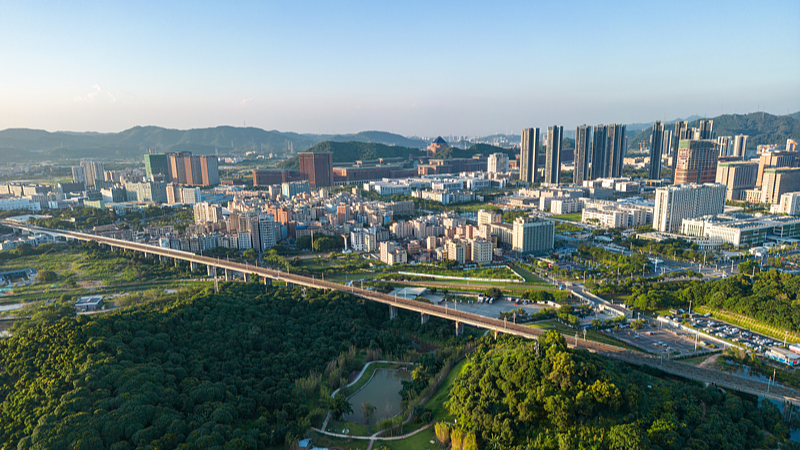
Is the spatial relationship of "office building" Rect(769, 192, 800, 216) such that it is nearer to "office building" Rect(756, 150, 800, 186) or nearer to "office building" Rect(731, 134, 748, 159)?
"office building" Rect(756, 150, 800, 186)

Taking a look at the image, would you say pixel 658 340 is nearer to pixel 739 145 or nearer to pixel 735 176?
pixel 735 176

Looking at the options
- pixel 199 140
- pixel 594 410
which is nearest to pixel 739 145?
pixel 594 410


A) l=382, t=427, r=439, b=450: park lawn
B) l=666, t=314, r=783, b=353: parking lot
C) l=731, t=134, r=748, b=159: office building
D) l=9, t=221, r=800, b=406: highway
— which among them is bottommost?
l=382, t=427, r=439, b=450: park lawn

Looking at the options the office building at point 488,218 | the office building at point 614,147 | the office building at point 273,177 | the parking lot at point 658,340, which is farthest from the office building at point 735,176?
the office building at point 273,177

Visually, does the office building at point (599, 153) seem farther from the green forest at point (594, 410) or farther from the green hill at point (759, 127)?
the green forest at point (594, 410)

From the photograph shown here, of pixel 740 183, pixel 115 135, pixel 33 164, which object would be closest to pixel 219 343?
pixel 740 183

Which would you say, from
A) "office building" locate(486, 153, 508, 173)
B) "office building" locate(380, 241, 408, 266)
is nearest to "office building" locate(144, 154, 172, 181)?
A: "office building" locate(486, 153, 508, 173)
